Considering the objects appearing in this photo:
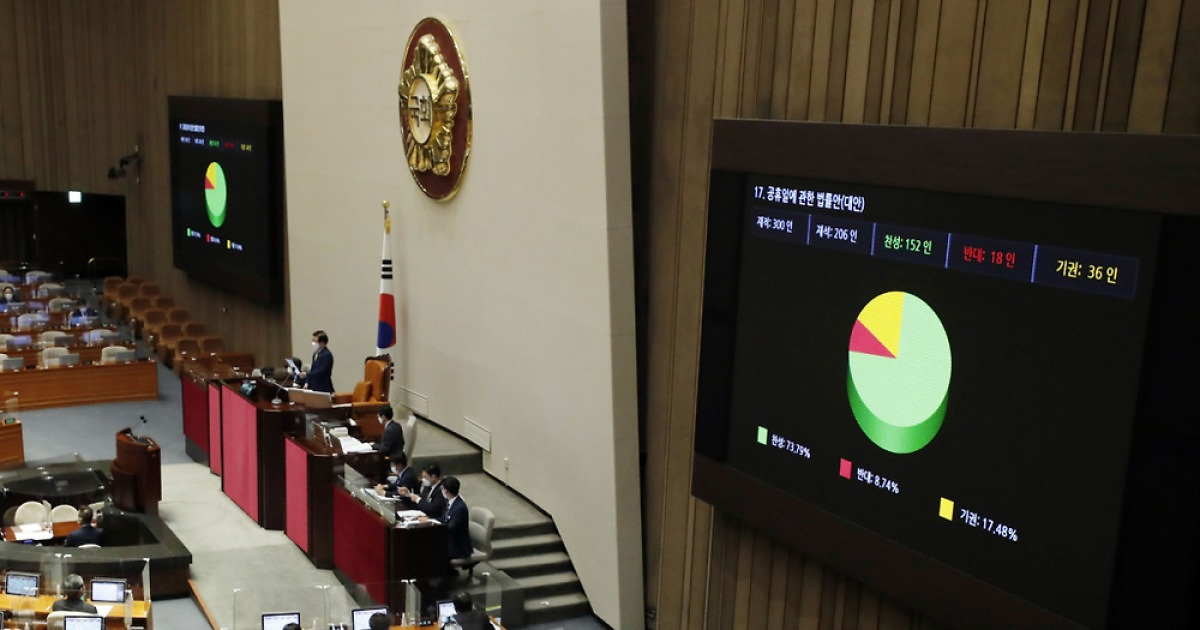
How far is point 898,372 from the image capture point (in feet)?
22.8

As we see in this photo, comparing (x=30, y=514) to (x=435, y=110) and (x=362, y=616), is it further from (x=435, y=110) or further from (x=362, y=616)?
(x=435, y=110)

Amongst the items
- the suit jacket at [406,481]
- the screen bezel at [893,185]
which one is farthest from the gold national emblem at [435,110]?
the screen bezel at [893,185]

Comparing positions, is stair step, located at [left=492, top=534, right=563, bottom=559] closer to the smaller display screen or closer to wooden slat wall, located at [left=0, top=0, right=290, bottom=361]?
the smaller display screen

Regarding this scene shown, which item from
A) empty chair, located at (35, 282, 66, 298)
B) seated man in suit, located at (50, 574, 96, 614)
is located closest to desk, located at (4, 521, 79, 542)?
seated man in suit, located at (50, 574, 96, 614)

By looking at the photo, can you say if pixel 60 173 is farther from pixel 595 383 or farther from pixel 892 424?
pixel 892 424

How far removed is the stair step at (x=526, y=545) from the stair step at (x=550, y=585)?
0.22 m

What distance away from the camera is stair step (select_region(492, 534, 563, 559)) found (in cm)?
1081

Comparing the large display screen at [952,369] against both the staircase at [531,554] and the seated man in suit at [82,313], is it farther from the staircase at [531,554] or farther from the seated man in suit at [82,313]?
the seated man in suit at [82,313]

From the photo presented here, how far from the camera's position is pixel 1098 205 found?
5766 mm

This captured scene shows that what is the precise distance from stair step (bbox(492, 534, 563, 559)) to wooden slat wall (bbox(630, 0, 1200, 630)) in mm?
1084

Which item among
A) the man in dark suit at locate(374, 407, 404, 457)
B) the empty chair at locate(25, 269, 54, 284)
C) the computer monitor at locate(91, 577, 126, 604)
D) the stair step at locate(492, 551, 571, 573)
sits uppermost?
the man in dark suit at locate(374, 407, 404, 457)

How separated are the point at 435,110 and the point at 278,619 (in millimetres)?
5468

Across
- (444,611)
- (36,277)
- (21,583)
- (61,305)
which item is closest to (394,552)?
(444,611)

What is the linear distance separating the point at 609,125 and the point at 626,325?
1.50 meters
